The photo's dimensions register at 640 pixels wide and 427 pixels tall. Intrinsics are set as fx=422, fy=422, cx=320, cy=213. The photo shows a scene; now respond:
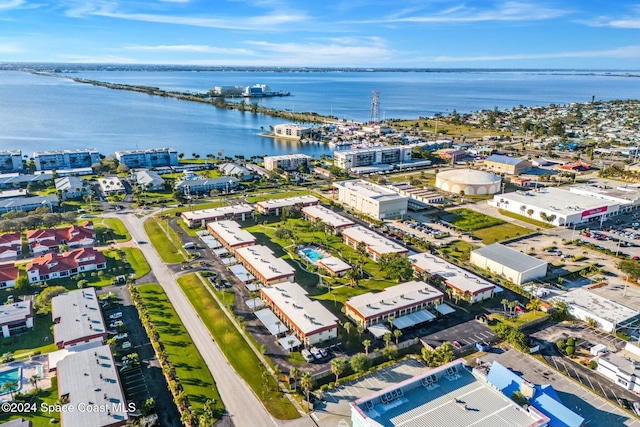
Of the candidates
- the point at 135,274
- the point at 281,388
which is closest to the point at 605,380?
the point at 281,388

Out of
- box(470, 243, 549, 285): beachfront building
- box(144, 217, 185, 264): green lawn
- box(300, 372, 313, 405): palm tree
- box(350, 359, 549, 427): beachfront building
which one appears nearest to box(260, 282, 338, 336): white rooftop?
box(300, 372, 313, 405): palm tree

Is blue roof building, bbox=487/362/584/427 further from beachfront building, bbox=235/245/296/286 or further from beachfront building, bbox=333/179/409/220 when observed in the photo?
beachfront building, bbox=333/179/409/220

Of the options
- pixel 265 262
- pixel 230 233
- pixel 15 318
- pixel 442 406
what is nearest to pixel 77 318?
pixel 15 318

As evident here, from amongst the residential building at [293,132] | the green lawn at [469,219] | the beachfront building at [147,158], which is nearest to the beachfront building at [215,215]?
the green lawn at [469,219]

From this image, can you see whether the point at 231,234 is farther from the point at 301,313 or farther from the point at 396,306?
the point at 396,306

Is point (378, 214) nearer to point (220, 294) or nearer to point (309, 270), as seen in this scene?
point (309, 270)

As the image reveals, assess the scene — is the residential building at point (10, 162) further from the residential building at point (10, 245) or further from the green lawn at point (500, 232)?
the green lawn at point (500, 232)
